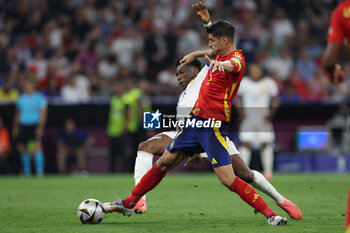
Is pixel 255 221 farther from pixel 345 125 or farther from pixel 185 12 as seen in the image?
pixel 185 12

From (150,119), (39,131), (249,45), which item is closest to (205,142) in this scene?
(150,119)

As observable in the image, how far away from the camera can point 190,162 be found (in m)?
6.79

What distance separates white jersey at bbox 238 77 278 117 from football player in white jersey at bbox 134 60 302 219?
20.3ft

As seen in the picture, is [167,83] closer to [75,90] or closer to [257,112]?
[75,90]

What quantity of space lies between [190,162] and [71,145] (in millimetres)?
10172

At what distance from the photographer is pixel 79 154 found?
1673 centimetres

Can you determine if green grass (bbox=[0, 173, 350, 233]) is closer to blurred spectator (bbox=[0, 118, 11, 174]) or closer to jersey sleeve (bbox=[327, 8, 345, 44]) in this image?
jersey sleeve (bbox=[327, 8, 345, 44])

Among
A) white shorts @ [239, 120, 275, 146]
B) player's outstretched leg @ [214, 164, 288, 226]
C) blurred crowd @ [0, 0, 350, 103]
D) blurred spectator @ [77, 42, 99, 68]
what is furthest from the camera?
blurred spectator @ [77, 42, 99, 68]

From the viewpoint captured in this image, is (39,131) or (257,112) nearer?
(257,112)

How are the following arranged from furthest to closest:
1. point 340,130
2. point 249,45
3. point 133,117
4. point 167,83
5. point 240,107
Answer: point 249,45
point 167,83
point 340,130
point 133,117
point 240,107

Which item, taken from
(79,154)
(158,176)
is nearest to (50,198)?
(158,176)

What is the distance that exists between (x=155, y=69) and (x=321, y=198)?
30.7ft

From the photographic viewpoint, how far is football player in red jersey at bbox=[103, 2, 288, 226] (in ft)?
20.1

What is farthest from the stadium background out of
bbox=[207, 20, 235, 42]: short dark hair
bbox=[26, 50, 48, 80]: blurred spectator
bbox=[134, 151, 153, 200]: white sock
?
bbox=[207, 20, 235, 42]: short dark hair
